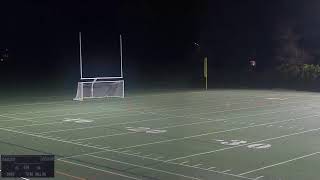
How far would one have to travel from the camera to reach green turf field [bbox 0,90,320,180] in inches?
342

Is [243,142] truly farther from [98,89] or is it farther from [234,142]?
[98,89]

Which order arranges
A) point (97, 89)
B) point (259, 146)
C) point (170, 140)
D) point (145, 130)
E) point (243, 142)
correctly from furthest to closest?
1. point (97, 89)
2. point (145, 130)
3. point (170, 140)
4. point (243, 142)
5. point (259, 146)

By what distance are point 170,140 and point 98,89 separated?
1349cm

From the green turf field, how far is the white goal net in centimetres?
373

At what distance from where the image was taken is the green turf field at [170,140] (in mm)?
8688

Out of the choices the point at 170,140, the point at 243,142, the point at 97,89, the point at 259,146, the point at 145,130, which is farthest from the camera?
the point at 97,89

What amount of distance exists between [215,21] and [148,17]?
5812mm

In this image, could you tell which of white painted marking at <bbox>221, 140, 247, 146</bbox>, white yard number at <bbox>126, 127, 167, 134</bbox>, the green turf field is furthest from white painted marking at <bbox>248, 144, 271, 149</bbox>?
white yard number at <bbox>126, 127, 167, 134</bbox>

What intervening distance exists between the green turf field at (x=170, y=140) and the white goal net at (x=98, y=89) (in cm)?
373

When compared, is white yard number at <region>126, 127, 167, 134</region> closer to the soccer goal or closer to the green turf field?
the green turf field

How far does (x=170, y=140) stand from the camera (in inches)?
474

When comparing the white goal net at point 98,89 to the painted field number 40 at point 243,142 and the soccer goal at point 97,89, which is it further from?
the painted field number 40 at point 243,142

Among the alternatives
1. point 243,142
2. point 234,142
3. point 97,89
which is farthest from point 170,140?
point 97,89

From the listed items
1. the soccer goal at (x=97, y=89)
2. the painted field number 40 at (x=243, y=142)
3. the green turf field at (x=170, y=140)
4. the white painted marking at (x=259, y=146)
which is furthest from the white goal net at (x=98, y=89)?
the white painted marking at (x=259, y=146)
